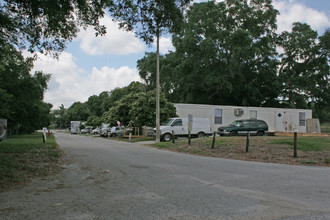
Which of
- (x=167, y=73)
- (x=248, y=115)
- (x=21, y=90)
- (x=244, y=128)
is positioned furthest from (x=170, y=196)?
(x=167, y=73)

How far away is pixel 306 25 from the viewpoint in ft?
128

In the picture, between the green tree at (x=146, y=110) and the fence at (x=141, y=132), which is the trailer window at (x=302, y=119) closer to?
the green tree at (x=146, y=110)

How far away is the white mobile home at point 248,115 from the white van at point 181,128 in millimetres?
3329

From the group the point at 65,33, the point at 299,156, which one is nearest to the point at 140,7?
the point at 65,33

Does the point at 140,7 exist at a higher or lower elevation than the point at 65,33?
higher

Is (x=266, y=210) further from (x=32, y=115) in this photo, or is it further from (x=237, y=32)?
(x=32, y=115)

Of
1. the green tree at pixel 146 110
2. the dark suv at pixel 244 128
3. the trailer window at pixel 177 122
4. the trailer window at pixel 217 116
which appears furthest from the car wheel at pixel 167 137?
the trailer window at pixel 217 116

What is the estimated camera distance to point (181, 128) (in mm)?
23062

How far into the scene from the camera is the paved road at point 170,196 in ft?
14.6

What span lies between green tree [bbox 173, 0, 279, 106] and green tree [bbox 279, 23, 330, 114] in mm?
1989

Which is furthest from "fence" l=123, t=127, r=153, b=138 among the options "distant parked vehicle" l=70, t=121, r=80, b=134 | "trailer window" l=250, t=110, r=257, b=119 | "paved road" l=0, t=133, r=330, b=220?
"distant parked vehicle" l=70, t=121, r=80, b=134

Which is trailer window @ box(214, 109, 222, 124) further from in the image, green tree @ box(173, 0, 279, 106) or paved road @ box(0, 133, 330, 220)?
paved road @ box(0, 133, 330, 220)

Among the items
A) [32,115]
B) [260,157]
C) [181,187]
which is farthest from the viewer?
[32,115]

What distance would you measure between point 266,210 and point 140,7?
838cm
